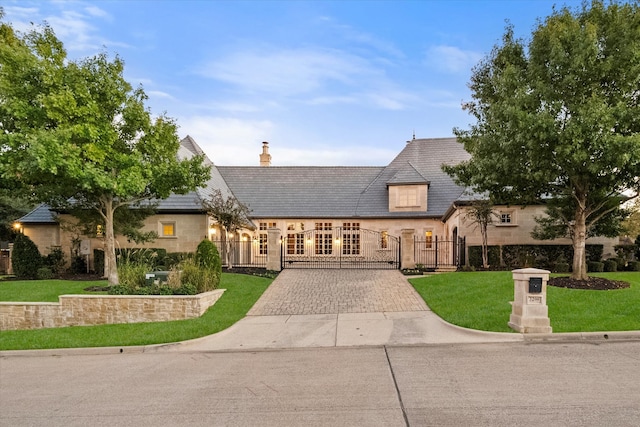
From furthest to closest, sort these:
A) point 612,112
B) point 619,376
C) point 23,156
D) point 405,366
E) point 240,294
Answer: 1. point 240,294
2. point 23,156
3. point 612,112
4. point 405,366
5. point 619,376

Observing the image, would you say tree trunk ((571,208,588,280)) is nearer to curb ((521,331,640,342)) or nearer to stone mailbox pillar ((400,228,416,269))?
curb ((521,331,640,342))

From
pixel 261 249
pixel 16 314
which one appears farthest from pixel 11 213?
pixel 16 314

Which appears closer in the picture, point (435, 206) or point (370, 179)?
point (435, 206)

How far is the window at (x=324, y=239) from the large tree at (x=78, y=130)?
15.1m

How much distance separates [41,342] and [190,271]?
4.95 meters

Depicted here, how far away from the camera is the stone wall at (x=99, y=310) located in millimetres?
11336

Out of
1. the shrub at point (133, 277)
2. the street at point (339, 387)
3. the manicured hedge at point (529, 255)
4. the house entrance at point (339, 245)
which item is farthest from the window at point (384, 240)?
the street at point (339, 387)

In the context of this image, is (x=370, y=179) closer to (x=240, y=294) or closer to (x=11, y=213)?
(x=240, y=294)

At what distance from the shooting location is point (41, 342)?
9.20 m

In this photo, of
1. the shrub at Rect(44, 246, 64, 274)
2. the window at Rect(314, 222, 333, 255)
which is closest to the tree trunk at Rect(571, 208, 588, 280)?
the window at Rect(314, 222, 333, 255)

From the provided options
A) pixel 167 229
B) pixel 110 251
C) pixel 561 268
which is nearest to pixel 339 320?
pixel 110 251

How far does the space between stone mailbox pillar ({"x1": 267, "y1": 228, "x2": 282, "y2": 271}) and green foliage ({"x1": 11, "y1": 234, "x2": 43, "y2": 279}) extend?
39.7 ft

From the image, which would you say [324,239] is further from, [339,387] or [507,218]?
[339,387]

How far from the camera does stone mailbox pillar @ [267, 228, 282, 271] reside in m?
19.8
